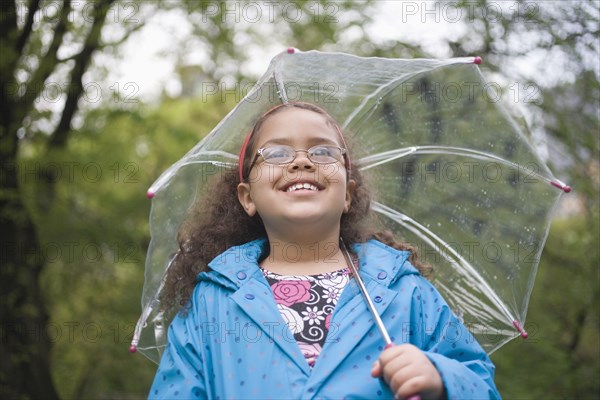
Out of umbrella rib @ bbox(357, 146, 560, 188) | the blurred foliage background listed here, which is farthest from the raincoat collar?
the blurred foliage background

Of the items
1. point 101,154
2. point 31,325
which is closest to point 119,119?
point 101,154

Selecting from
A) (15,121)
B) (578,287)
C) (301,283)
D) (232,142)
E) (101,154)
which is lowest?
(578,287)

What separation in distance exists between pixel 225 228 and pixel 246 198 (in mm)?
184

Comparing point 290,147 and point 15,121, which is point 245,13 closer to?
point 15,121

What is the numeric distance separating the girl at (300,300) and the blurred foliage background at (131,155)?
8.58ft

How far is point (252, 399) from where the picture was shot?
86.7 inches

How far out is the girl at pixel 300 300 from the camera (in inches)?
86.7

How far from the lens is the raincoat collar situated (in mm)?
2490

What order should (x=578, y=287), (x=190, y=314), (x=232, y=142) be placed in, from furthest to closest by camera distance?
(x=578, y=287) → (x=232, y=142) → (x=190, y=314)

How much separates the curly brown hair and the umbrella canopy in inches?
2.3

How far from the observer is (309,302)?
2490 mm

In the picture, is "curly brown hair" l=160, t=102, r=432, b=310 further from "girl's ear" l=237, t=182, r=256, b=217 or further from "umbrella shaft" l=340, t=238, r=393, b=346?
"umbrella shaft" l=340, t=238, r=393, b=346

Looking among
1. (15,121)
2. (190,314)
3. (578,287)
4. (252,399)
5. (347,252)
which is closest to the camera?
(252,399)

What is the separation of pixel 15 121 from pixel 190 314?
10.8 feet
